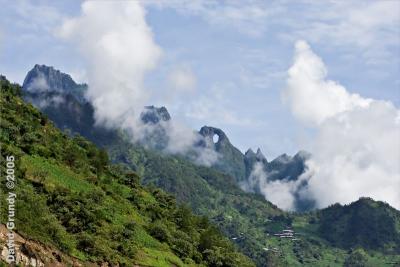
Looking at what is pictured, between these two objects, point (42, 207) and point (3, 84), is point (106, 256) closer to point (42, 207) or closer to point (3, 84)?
point (42, 207)

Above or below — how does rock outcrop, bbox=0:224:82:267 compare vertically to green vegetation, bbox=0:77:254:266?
below

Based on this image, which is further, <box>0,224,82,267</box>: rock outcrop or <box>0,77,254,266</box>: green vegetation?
<box>0,77,254,266</box>: green vegetation

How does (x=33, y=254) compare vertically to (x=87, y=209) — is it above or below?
below

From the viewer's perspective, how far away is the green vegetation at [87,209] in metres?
56.7

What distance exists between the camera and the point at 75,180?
75938mm

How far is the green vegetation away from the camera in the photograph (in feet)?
186

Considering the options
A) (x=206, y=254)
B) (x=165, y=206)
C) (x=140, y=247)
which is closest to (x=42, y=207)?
(x=140, y=247)

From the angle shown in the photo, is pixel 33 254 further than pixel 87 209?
No

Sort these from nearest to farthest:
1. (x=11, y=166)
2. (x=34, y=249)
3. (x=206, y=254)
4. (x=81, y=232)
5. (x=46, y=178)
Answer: (x=34, y=249) < (x=11, y=166) < (x=81, y=232) < (x=46, y=178) < (x=206, y=254)

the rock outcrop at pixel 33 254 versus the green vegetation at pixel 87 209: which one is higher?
the green vegetation at pixel 87 209

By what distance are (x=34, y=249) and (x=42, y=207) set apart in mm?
8087

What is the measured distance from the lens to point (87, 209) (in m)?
64.4

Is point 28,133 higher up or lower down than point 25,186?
higher up

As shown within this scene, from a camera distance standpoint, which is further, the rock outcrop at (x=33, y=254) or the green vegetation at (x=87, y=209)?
the green vegetation at (x=87, y=209)
